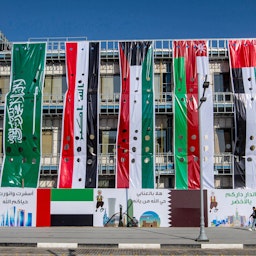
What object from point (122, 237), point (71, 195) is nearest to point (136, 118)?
point (71, 195)

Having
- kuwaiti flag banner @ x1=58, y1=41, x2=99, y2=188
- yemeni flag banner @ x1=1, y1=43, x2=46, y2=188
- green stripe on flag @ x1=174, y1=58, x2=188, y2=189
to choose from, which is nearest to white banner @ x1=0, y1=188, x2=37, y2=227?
yemeni flag banner @ x1=1, y1=43, x2=46, y2=188

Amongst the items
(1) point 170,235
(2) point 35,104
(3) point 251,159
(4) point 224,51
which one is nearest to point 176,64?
(4) point 224,51

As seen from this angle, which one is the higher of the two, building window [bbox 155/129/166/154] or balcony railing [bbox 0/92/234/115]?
balcony railing [bbox 0/92/234/115]

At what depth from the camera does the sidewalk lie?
52.8ft

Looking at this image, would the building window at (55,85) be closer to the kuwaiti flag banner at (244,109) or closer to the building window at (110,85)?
the building window at (110,85)

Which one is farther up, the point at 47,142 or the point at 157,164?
the point at 47,142

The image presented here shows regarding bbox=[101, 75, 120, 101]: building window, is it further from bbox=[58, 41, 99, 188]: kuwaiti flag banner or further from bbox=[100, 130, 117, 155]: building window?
bbox=[100, 130, 117, 155]: building window

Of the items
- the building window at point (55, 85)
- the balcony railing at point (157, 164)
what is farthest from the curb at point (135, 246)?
the building window at point (55, 85)

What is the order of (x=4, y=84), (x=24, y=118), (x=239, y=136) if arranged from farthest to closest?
1. (x=4, y=84)
2. (x=24, y=118)
3. (x=239, y=136)

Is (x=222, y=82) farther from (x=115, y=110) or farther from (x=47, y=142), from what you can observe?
(x=47, y=142)

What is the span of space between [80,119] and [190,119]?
6.88 m

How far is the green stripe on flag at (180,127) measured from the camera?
2505 centimetres

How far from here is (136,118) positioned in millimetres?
25766

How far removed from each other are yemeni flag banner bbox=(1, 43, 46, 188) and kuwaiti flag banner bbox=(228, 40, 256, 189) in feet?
40.2
